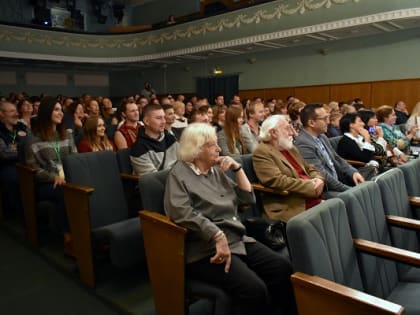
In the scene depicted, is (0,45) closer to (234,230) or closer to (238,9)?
(238,9)

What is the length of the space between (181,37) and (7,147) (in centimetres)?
736

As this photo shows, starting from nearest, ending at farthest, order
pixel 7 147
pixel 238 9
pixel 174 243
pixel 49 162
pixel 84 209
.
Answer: pixel 174 243 < pixel 84 209 < pixel 49 162 < pixel 7 147 < pixel 238 9

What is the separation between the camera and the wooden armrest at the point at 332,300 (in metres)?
0.99

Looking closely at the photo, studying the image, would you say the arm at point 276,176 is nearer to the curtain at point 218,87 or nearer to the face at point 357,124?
the face at point 357,124

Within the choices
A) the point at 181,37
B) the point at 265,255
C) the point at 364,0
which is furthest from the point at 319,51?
the point at 265,255

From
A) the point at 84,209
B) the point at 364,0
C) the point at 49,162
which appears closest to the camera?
the point at 84,209

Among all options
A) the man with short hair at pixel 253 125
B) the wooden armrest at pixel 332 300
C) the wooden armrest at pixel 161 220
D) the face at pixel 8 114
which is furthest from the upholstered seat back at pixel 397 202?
the face at pixel 8 114

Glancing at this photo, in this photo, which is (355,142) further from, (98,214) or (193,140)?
(98,214)

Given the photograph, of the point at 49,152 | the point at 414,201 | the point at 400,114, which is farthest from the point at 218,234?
the point at 400,114

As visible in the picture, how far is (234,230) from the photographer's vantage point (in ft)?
5.62

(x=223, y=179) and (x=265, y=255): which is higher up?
(x=223, y=179)

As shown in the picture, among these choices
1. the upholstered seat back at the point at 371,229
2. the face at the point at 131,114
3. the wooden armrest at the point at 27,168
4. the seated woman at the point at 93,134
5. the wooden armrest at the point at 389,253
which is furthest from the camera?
the face at the point at 131,114

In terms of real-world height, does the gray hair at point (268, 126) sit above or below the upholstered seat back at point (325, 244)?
above

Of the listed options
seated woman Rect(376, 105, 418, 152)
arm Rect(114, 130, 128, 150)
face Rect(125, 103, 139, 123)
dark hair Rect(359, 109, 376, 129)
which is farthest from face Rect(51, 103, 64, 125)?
seated woman Rect(376, 105, 418, 152)
